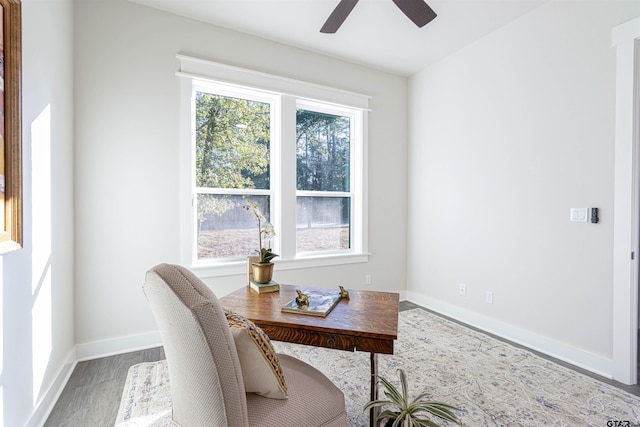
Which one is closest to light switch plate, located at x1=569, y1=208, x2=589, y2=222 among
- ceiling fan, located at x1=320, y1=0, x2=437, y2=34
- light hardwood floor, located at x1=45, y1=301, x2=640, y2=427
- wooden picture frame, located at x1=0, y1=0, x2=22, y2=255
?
light hardwood floor, located at x1=45, y1=301, x2=640, y2=427

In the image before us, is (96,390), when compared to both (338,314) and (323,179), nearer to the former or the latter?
(338,314)

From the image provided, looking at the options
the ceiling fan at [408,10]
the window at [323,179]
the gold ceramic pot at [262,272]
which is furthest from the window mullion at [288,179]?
the gold ceramic pot at [262,272]

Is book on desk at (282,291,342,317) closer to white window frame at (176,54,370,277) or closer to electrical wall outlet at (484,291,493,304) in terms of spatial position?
white window frame at (176,54,370,277)

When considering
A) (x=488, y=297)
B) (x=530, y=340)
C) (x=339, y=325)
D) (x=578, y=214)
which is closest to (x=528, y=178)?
(x=578, y=214)

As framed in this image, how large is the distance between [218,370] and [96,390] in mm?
1778

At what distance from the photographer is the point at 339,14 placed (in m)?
2.15

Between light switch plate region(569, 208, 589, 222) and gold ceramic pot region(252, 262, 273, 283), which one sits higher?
light switch plate region(569, 208, 589, 222)

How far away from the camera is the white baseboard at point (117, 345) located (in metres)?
2.50

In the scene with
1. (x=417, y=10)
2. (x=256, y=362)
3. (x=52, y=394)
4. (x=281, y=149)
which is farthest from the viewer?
(x=281, y=149)

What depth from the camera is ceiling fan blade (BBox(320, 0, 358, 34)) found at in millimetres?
2033

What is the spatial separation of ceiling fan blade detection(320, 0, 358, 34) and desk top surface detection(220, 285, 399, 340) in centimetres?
184

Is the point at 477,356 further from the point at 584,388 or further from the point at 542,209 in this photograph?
the point at 542,209

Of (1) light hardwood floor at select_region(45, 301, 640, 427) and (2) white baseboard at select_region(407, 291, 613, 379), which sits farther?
(2) white baseboard at select_region(407, 291, 613, 379)

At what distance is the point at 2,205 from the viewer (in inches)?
51.3
